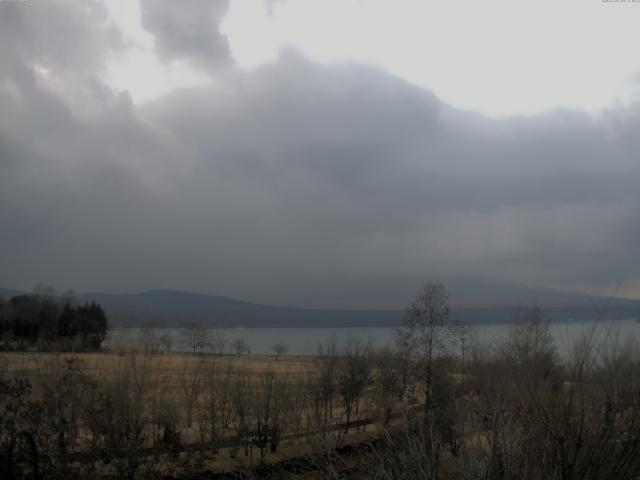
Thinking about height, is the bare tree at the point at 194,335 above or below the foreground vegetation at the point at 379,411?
below

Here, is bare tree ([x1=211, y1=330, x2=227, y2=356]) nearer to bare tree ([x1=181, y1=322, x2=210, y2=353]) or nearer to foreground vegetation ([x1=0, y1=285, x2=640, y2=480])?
bare tree ([x1=181, y1=322, x2=210, y2=353])

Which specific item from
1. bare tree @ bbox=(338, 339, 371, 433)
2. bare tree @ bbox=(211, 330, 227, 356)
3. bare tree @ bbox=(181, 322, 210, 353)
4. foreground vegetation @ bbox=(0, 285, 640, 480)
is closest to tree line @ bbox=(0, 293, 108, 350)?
bare tree @ bbox=(211, 330, 227, 356)

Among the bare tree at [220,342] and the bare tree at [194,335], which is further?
the bare tree at [194,335]

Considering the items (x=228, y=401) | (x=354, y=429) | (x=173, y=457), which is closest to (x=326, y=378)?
(x=354, y=429)

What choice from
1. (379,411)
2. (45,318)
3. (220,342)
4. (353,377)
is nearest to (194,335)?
(45,318)

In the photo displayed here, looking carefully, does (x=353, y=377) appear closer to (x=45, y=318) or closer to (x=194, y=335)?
(x=45, y=318)

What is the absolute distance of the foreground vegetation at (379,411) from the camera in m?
7.43

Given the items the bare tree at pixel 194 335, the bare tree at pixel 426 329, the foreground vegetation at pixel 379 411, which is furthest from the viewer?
the bare tree at pixel 194 335

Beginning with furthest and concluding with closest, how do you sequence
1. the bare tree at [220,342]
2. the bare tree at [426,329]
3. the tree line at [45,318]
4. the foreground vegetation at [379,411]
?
the tree line at [45,318], the bare tree at [220,342], the bare tree at [426,329], the foreground vegetation at [379,411]

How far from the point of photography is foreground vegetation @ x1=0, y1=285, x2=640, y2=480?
7434 mm

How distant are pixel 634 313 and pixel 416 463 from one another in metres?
8.85

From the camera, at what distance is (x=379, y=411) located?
30.2 metres

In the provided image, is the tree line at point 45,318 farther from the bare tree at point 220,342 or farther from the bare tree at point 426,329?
the bare tree at point 426,329

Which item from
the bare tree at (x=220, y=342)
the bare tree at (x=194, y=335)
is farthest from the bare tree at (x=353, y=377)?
the bare tree at (x=194, y=335)
